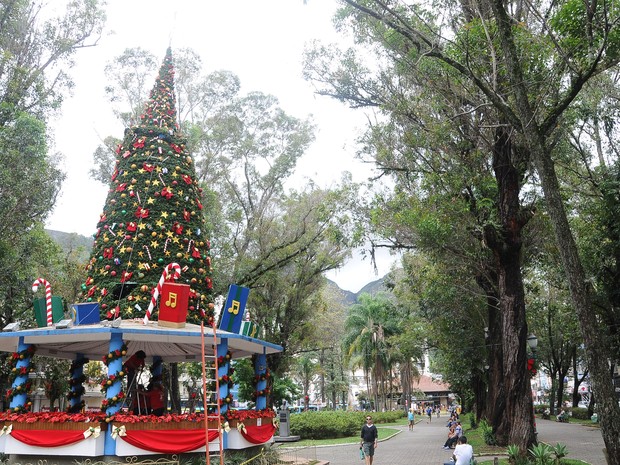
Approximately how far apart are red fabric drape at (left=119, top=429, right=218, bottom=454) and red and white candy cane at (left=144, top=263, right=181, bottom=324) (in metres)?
2.40

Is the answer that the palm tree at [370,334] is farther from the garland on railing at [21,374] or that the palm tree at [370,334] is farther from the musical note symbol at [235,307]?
the garland on railing at [21,374]

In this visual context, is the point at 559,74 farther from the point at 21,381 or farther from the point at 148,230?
the point at 21,381

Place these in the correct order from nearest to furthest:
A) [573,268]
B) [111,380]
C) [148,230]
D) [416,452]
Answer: [573,268]
[111,380]
[148,230]
[416,452]

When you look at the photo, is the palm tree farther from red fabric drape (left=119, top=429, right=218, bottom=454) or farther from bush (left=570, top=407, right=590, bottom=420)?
red fabric drape (left=119, top=429, right=218, bottom=454)

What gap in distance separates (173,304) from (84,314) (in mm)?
1986

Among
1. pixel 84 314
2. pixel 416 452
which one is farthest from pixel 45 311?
pixel 416 452

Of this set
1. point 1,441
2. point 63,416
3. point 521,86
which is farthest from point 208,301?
point 521,86

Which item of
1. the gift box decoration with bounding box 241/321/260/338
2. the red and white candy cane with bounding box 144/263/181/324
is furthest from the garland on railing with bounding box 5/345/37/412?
the gift box decoration with bounding box 241/321/260/338

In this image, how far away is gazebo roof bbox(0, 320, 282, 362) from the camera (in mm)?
11641

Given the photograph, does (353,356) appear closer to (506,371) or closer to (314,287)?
(314,287)

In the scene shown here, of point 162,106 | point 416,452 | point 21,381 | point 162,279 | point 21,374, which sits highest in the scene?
point 162,106

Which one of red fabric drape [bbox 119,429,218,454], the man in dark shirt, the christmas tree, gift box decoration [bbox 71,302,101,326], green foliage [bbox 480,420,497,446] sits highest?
the christmas tree

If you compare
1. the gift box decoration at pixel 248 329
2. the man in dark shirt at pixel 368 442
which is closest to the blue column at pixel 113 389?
the gift box decoration at pixel 248 329

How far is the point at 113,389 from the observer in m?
11.5
